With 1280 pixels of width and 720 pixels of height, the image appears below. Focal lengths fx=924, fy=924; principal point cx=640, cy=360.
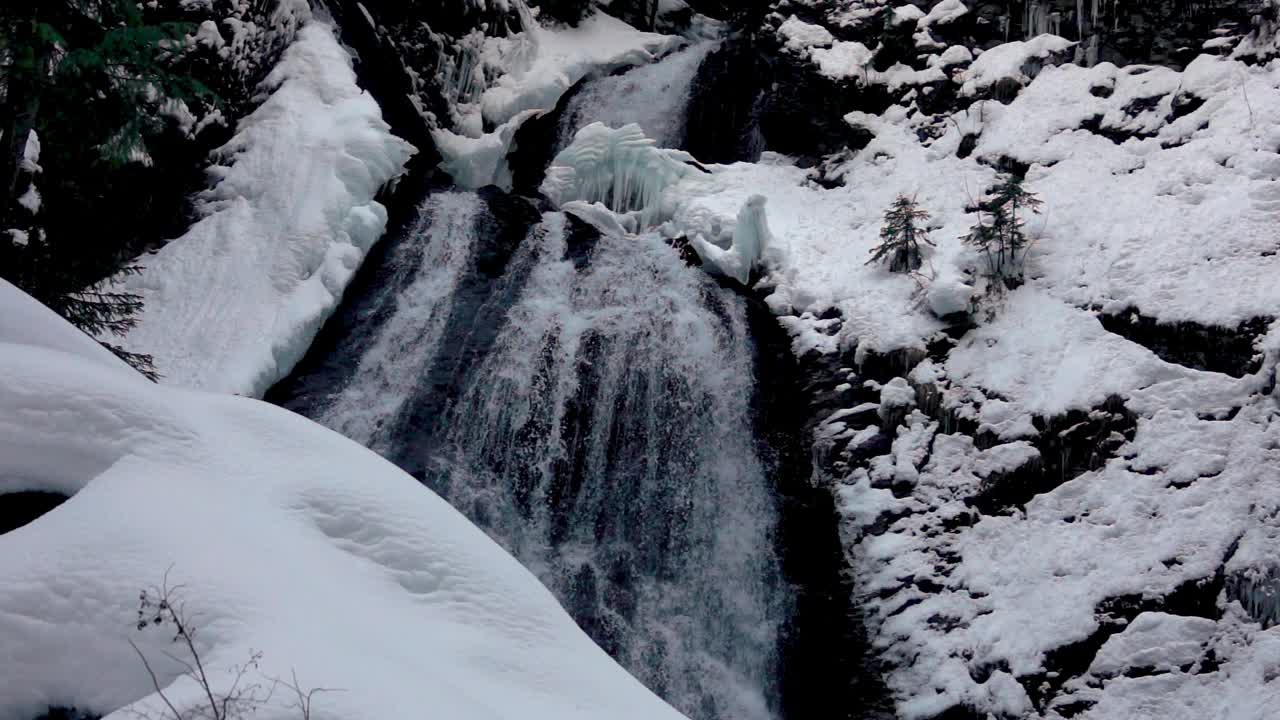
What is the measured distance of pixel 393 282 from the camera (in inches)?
481

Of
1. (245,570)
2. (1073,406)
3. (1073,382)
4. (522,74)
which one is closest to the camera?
(245,570)

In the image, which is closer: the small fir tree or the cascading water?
the cascading water

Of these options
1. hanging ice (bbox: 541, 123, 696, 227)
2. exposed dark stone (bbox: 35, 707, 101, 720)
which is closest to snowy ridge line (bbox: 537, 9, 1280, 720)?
hanging ice (bbox: 541, 123, 696, 227)

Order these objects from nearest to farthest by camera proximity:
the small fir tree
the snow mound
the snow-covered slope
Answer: the snow-covered slope < the snow mound < the small fir tree

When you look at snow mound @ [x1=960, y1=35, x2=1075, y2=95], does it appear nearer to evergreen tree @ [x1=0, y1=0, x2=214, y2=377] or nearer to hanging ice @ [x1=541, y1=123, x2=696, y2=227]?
hanging ice @ [x1=541, y1=123, x2=696, y2=227]

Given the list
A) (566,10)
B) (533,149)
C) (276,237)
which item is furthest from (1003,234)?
(566,10)

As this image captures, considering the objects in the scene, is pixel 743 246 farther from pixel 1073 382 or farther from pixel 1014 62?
pixel 1014 62

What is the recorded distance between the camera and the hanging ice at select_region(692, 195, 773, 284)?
12.5m

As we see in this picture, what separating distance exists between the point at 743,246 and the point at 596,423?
11.9 ft

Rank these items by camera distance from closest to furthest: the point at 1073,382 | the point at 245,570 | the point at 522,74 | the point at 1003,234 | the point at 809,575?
1. the point at 245,570
2. the point at 1073,382
3. the point at 809,575
4. the point at 1003,234
5. the point at 522,74

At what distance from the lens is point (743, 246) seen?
A: 12.6 metres

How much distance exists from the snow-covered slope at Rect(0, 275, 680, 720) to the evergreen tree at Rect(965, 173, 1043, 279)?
27.0 ft

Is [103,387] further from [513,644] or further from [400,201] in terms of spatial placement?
[400,201]

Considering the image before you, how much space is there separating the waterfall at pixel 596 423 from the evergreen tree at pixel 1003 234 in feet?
9.96
